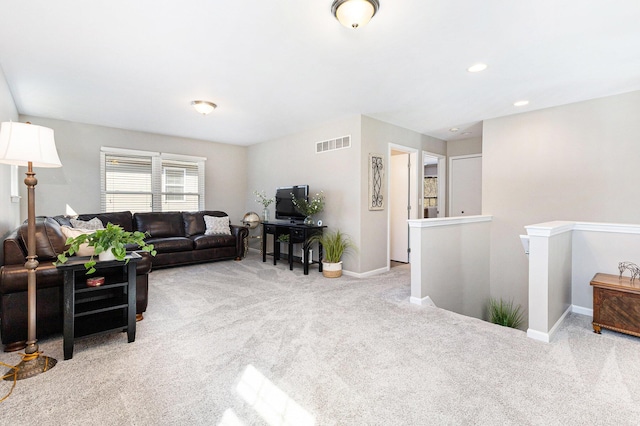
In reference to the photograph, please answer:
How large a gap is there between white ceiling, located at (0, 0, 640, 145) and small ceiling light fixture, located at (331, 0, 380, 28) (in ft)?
0.31

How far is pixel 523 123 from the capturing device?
14.1 feet

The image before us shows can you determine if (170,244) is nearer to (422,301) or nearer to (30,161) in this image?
(30,161)

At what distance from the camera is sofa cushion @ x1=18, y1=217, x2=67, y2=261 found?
93.7 inches

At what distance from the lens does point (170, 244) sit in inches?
196

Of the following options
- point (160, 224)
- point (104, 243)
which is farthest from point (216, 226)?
point (104, 243)

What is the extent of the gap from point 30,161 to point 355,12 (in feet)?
8.17

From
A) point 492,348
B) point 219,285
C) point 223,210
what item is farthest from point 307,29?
point 223,210

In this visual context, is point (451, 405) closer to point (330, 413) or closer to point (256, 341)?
point (330, 413)

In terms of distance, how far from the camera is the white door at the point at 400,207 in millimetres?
5723

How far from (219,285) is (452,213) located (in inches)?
186

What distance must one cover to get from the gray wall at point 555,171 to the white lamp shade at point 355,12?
352 centimetres

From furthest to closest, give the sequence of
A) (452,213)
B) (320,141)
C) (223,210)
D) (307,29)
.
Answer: (223,210)
(452,213)
(320,141)
(307,29)

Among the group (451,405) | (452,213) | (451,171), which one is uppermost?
(451,171)

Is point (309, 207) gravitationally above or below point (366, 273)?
above
